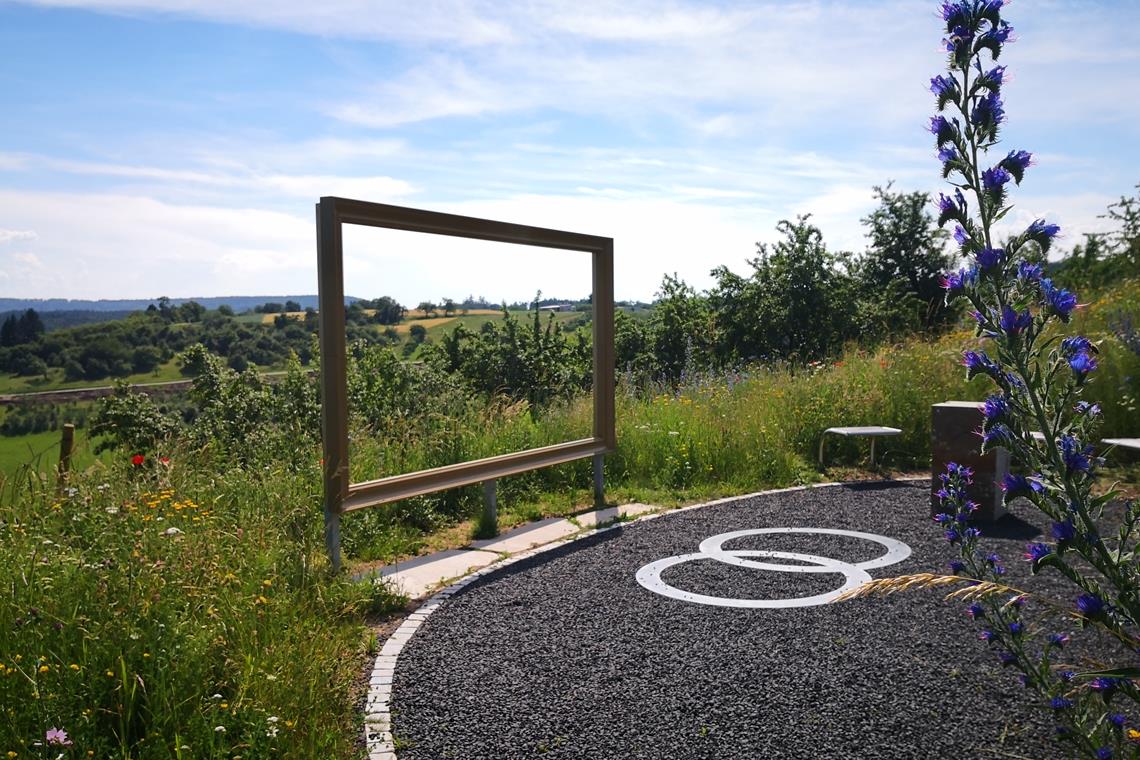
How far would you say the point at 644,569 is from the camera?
19.2 feet

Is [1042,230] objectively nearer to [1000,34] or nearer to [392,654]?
[1000,34]

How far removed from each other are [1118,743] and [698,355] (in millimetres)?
13385

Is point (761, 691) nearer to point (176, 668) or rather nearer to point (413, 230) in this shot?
point (176, 668)

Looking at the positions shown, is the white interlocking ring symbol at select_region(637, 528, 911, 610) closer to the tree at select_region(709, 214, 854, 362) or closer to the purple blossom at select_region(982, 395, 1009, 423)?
the purple blossom at select_region(982, 395, 1009, 423)

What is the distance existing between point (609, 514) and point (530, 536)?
0.96 meters

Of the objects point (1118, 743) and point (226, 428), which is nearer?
point (1118, 743)

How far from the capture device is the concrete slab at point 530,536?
646 cm

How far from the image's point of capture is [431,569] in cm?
585

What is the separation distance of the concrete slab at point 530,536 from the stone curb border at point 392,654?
0.33 feet

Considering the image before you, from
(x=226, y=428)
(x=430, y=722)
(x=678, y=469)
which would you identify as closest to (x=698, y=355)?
(x=678, y=469)

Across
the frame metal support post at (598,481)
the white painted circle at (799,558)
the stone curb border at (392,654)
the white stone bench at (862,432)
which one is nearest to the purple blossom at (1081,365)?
the stone curb border at (392,654)

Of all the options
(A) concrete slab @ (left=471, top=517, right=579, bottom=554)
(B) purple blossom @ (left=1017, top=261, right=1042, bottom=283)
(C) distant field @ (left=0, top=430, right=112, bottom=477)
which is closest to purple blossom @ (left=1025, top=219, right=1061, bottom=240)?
(B) purple blossom @ (left=1017, top=261, right=1042, bottom=283)

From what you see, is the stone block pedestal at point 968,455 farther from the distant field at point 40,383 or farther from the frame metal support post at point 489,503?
the distant field at point 40,383

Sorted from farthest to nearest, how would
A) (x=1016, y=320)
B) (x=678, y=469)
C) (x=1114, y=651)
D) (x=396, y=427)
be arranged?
1. (x=678, y=469)
2. (x=396, y=427)
3. (x=1114, y=651)
4. (x=1016, y=320)
